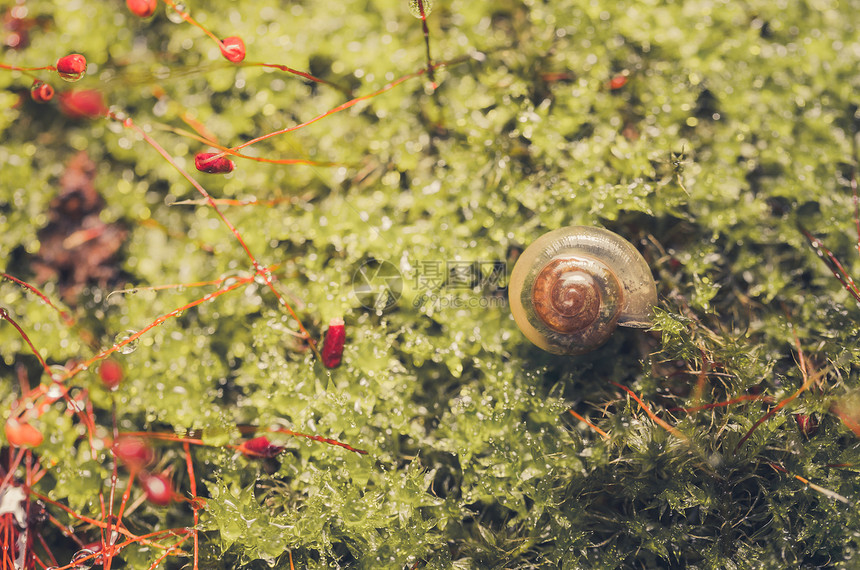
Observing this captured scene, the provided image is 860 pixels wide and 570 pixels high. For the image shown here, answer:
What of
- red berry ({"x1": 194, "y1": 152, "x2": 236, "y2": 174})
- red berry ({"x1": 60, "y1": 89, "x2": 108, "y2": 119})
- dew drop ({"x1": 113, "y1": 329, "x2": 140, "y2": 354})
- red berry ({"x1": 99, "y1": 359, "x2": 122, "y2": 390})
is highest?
red berry ({"x1": 194, "y1": 152, "x2": 236, "y2": 174})

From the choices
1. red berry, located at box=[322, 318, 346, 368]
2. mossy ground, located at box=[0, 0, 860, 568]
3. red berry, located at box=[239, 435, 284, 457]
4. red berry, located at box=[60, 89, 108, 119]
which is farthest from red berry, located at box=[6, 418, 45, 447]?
red berry, located at box=[60, 89, 108, 119]

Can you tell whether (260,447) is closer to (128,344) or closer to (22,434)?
(128,344)

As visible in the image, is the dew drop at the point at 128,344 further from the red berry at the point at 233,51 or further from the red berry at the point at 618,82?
the red berry at the point at 618,82

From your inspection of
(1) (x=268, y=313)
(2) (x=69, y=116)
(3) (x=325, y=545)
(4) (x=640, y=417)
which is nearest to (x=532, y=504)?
(4) (x=640, y=417)

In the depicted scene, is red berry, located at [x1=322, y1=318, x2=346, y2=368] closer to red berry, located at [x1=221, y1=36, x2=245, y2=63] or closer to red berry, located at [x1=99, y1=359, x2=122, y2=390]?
red berry, located at [x1=99, y1=359, x2=122, y2=390]

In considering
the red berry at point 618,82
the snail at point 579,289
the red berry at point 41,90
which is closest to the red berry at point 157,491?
the snail at point 579,289

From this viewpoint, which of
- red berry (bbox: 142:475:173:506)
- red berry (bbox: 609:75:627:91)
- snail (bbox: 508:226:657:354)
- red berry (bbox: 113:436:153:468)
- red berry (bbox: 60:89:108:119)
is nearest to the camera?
snail (bbox: 508:226:657:354)
